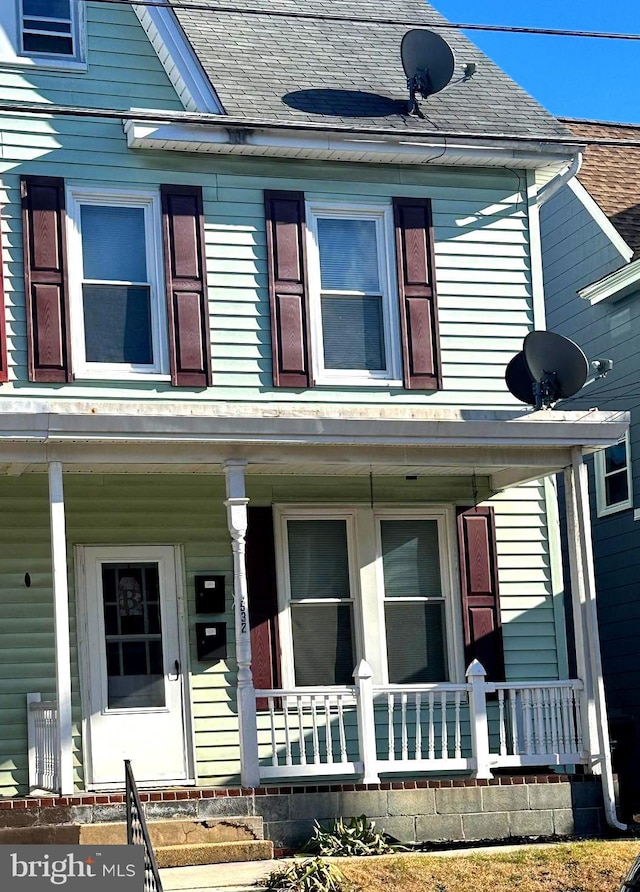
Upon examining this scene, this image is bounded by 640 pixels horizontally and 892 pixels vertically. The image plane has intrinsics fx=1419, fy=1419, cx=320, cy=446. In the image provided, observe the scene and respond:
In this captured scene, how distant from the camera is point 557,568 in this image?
45.8 feet

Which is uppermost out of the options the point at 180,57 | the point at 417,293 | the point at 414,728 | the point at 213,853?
the point at 180,57

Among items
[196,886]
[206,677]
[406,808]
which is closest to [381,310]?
[206,677]

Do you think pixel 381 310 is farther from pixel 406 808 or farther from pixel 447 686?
pixel 406 808

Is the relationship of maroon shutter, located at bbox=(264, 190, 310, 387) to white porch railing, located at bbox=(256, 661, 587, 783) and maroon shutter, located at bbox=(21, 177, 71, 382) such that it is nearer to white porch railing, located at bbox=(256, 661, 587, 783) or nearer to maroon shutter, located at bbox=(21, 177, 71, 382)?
maroon shutter, located at bbox=(21, 177, 71, 382)

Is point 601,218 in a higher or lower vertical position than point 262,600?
higher

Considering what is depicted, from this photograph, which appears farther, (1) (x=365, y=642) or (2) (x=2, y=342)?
(1) (x=365, y=642)

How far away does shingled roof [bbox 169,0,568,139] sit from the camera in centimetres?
1397

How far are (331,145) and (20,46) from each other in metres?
3.04

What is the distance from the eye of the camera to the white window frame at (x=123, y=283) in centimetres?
1273

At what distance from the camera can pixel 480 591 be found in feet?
44.4

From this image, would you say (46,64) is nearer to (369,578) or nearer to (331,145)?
(331,145)

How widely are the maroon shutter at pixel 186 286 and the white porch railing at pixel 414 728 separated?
3.06m

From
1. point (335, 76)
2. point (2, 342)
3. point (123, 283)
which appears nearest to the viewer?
point (2, 342)

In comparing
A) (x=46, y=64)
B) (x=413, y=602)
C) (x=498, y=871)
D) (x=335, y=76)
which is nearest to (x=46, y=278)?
(x=46, y=64)
